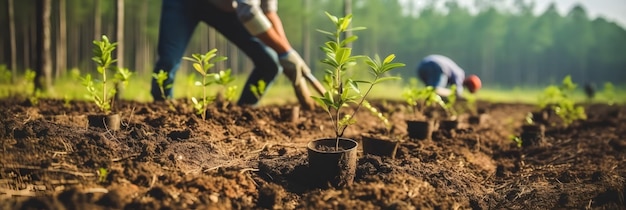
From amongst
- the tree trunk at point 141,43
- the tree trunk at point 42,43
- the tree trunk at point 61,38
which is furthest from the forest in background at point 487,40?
the tree trunk at point 42,43

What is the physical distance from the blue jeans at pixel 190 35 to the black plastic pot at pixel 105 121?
4.46 feet

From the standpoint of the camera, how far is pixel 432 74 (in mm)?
6098

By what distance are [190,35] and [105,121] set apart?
1.67m

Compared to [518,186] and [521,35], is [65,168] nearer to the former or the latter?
[518,186]

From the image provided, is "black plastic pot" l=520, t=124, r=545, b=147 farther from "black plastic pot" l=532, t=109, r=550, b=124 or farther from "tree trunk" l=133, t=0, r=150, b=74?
"tree trunk" l=133, t=0, r=150, b=74

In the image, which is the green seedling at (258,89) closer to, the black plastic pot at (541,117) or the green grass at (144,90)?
the green grass at (144,90)

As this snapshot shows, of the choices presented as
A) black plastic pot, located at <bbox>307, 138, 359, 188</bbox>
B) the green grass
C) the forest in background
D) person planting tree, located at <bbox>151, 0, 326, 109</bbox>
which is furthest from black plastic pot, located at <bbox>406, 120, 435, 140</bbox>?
the forest in background

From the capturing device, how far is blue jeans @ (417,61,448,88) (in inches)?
234

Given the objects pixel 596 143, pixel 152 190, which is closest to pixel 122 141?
pixel 152 190

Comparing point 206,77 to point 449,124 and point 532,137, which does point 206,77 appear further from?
point 532,137

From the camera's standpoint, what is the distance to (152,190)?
1539 millimetres

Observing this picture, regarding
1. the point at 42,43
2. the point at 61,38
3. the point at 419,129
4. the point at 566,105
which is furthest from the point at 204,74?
the point at 61,38

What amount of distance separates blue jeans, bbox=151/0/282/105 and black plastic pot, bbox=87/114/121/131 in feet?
4.46

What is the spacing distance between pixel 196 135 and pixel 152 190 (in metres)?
0.83
